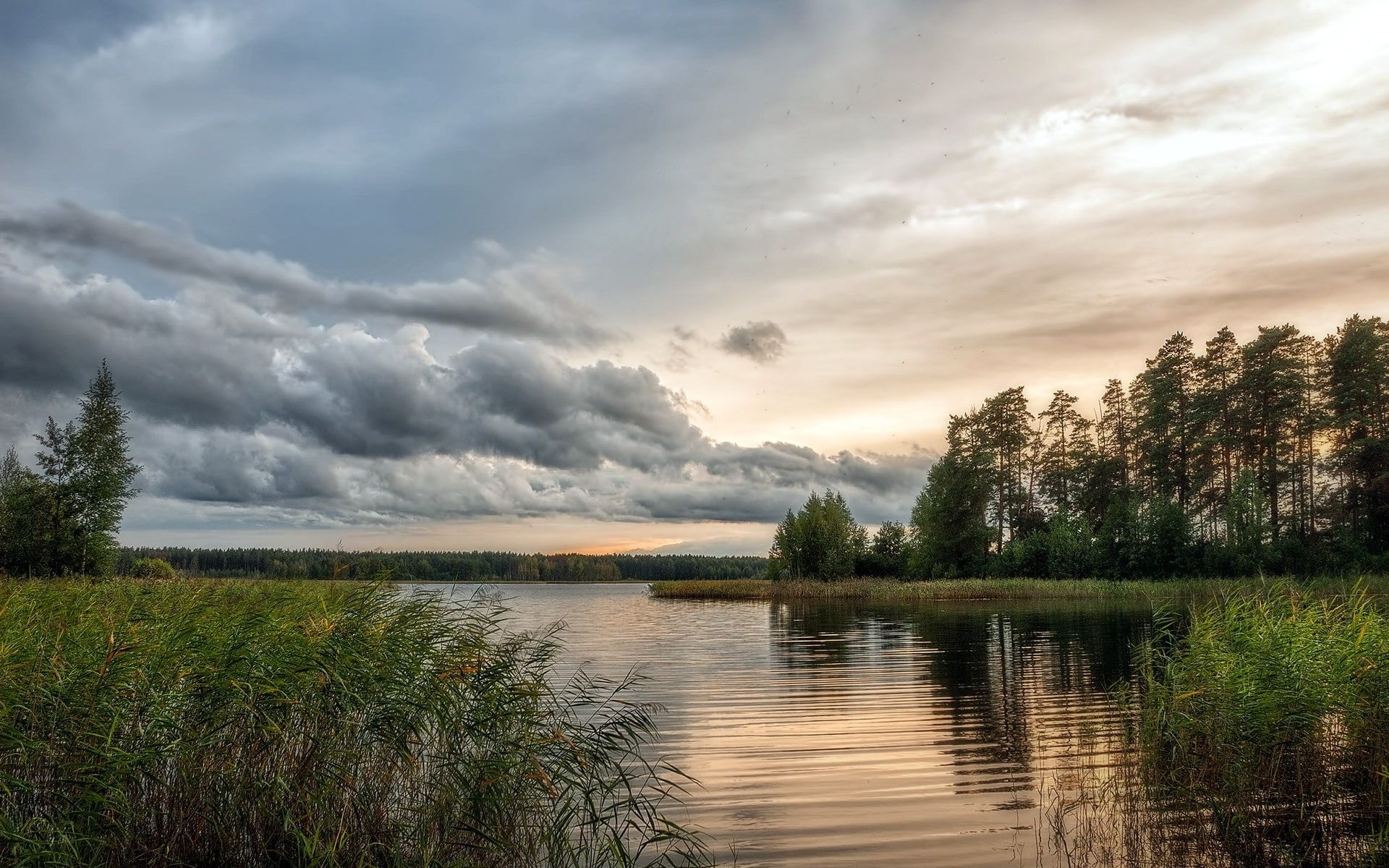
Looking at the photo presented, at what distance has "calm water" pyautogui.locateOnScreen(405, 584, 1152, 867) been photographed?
390 inches

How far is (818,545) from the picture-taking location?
88.2 metres

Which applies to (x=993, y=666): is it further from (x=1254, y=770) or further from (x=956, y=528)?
(x=956, y=528)

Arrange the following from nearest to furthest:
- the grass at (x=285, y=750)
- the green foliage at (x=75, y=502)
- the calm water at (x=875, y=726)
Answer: the grass at (x=285, y=750) < the calm water at (x=875, y=726) < the green foliage at (x=75, y=502)

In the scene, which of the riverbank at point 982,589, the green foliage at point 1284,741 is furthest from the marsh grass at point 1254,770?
the riverbank at point 982,589

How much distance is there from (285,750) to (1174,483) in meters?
81.4

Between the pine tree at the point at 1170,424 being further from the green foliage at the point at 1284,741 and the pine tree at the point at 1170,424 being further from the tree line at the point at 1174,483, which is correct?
the green foliage at the point at 1284,741

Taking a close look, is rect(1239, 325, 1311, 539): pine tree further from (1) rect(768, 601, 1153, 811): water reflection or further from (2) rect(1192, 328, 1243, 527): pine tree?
(1) rect(768, 601, 1153, 811): water reflection

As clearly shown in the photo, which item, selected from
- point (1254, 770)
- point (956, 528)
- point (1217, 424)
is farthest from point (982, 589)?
point (1254, 770)

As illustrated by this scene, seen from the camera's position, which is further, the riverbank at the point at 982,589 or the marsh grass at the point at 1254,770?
the riverbank at the point at 982,589

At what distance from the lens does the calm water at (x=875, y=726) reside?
32.5ft

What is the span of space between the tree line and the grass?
6569 centimetres

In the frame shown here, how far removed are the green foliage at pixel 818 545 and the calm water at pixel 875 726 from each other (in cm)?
4596

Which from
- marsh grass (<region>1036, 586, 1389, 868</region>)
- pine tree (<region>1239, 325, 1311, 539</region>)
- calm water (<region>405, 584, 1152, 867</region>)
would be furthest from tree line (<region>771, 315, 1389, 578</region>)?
marsh grass (<region>1036, 586, 1389, 868</region>)

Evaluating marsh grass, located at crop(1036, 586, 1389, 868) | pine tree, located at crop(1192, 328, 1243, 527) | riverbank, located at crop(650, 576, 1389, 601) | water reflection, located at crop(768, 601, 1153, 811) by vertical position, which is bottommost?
riverbank, located at crop(650, 576, 1389, 601)
